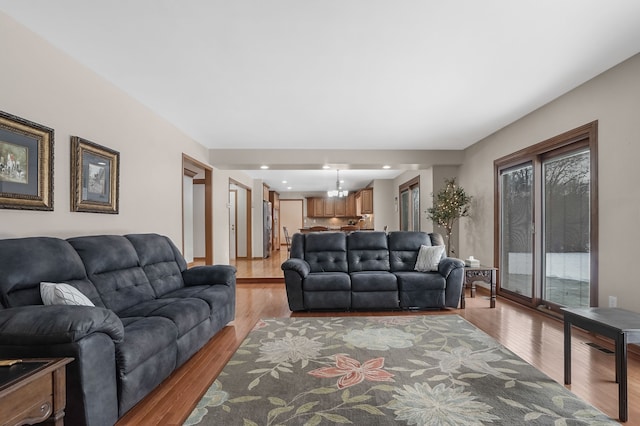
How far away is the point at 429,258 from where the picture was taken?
4.58 meters

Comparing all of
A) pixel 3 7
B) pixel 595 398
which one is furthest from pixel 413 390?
pixel 3 7

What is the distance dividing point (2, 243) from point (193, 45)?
187cm

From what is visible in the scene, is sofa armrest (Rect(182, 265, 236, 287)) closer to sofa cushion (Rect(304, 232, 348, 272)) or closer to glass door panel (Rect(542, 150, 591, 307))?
sofa cushion (Rect(304, 232, 348, 272))

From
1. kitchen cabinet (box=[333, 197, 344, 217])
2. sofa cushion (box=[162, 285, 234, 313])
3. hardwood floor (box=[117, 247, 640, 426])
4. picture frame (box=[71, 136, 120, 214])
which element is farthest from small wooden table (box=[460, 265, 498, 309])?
kitchen cabinet (box=[333, 197, 344, 217])

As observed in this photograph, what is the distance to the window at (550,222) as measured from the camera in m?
3.50

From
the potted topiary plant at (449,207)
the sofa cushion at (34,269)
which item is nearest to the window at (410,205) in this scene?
the potted topiary plant at (449,207)

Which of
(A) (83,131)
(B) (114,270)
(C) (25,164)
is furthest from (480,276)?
(C) (25,164)

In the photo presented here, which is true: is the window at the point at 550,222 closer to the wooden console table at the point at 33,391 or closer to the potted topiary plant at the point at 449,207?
the potted topiary plant at the point at 449,207

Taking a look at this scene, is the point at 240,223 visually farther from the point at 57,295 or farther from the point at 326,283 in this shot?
the point at 57,295

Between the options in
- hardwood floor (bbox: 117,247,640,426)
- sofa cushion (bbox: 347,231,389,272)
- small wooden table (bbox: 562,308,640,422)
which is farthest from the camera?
sofa cushion (bbox: 347,231,389,272)

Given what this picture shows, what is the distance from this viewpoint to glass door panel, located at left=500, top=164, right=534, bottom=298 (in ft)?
14.6

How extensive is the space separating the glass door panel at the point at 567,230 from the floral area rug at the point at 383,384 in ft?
4.61

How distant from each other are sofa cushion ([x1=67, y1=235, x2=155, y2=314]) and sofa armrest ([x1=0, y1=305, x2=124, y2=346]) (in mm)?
850

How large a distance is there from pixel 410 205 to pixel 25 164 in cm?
746
